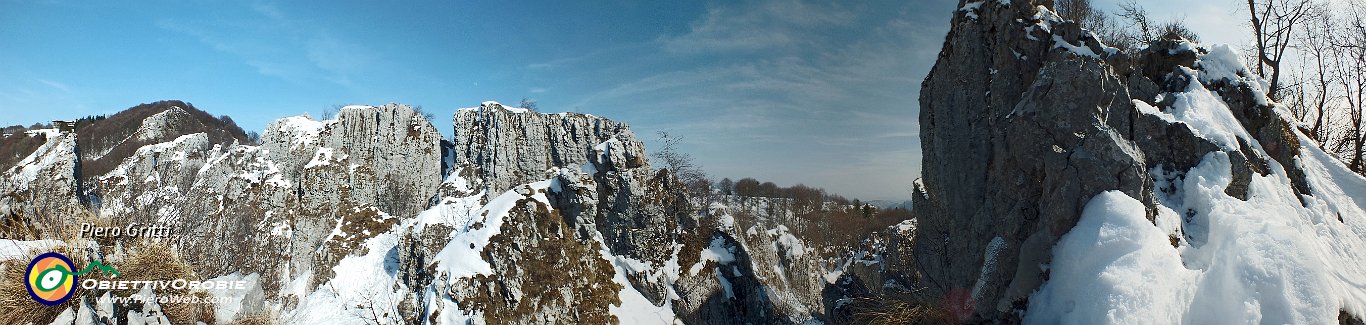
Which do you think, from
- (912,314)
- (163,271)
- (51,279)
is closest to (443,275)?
(163,271)

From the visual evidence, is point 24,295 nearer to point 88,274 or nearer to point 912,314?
point 88,274

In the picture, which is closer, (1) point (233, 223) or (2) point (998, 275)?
(2) point (998, 275)

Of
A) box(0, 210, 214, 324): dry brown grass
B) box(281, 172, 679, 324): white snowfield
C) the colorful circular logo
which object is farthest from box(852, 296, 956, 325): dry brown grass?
the colorful circular logo

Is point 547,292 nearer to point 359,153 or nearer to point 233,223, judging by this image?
point 233,223

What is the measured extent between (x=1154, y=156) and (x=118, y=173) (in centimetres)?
7134

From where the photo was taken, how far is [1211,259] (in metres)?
4.51

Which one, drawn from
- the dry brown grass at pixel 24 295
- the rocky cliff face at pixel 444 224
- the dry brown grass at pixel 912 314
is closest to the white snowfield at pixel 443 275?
the rocky cliff face at pixel 444 224

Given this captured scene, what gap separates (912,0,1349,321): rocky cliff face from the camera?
5.32 m

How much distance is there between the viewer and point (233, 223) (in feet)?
111

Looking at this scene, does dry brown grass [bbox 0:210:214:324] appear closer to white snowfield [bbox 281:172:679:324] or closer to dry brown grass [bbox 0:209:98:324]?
dry brown grass [bbox 0:209:98:324]

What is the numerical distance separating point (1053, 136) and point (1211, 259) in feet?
6.46

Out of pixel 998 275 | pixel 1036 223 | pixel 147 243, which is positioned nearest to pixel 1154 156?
pixel 1036 223

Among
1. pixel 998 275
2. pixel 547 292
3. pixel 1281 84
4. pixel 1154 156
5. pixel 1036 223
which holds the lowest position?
pixel 547 292

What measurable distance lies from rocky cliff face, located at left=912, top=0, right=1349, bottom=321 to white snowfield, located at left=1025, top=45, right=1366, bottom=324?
16 cm
